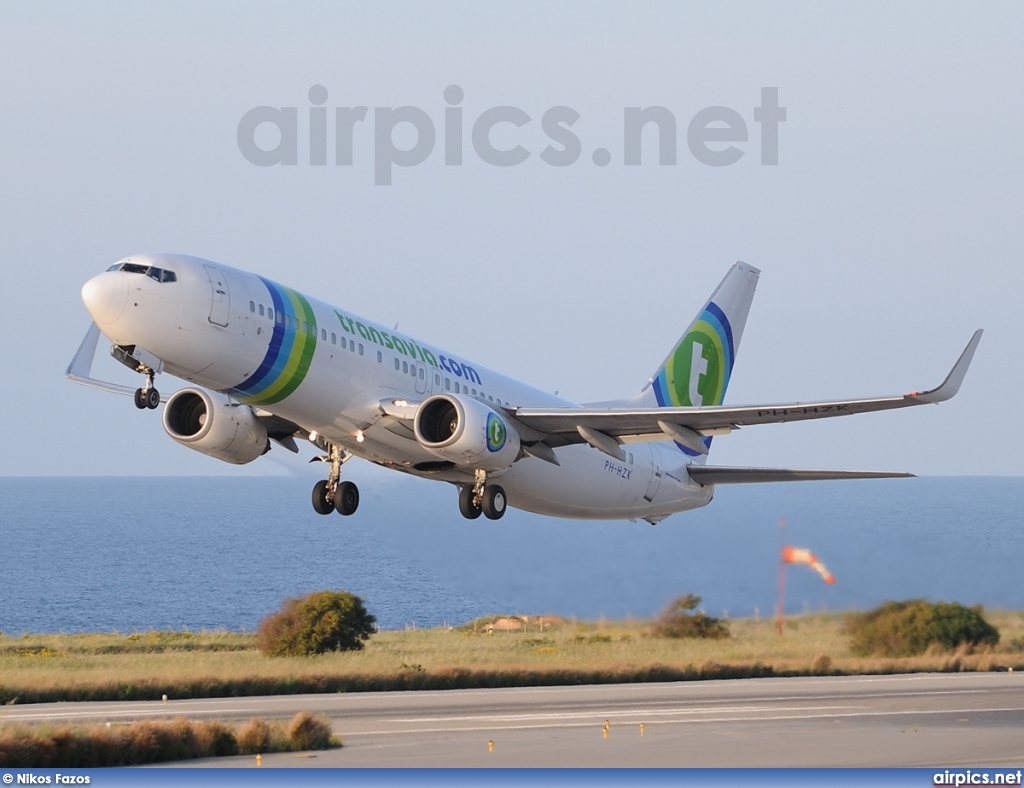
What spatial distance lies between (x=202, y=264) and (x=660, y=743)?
1430cm

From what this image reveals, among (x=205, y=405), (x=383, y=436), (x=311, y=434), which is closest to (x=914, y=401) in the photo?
(x=383, y=436)

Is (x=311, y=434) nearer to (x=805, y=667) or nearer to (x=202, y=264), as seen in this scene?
(x=202, y=264)

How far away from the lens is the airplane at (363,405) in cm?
2819

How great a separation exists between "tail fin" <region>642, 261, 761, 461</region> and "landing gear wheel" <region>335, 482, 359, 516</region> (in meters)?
13.0

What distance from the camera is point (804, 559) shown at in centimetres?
5025

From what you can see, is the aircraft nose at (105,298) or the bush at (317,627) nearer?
the aircraft nose at (105,298)

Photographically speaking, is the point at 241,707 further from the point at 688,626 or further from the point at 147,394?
the point at 688,626

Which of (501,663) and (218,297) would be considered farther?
(501,663)

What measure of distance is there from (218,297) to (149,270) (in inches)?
56.4

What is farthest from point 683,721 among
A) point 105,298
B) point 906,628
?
point 906,628

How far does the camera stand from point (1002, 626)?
54.8 m

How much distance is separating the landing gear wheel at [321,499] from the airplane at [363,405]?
1.3 inches

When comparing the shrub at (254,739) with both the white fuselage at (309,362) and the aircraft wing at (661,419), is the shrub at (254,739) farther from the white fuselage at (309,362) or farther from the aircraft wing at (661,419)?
the aircraft wing at (661,419)

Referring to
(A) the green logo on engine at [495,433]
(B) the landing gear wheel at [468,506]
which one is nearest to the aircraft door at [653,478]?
(B) the landing gear wheel at [468,506]
